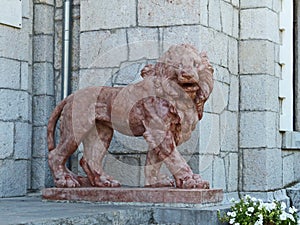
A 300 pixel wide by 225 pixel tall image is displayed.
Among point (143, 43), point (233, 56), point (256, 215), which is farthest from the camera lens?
point (233, 56)

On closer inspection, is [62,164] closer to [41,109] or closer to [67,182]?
[67,182]

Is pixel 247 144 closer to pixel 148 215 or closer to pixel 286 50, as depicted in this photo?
pixel 286 50

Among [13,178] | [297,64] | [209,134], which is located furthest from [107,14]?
[297,64]

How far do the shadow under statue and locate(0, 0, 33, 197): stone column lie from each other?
2.18ft

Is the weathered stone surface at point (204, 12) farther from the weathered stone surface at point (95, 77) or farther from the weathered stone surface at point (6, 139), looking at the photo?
the weathered stone surface at point (6, 139)

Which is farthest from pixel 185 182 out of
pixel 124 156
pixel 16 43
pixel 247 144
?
pixel 16 43

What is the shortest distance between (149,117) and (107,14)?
1354mm

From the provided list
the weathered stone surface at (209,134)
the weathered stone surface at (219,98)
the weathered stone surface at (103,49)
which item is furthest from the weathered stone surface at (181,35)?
the weathered stone surface at (209,134)

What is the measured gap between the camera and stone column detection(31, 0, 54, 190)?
232 inches

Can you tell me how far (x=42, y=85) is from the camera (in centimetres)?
592

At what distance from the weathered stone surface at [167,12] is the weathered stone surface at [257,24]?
0.85 metres

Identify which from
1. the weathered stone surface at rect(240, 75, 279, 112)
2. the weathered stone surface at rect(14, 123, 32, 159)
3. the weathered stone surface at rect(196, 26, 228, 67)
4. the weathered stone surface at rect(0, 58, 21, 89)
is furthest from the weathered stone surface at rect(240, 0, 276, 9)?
the weathered stone surface at rect(14, 123, 32, 159)

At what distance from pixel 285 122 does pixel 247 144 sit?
625mm

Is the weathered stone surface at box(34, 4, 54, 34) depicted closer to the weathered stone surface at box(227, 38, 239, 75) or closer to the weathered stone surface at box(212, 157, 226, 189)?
the weathered stone surface at box(227, 38, 239, 75)
